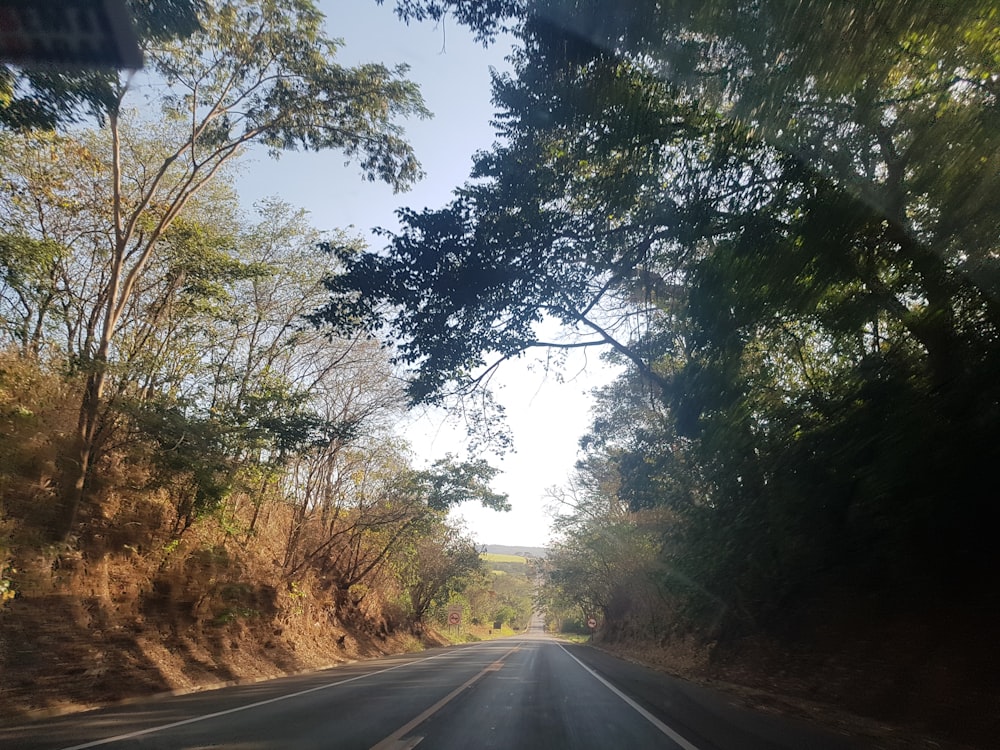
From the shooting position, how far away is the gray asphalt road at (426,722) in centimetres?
623

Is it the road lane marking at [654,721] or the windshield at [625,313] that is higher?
the windshield at [625,313]

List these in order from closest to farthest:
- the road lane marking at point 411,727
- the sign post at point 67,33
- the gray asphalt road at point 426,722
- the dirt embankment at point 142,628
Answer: the road lane marking at point 411,727, the gray asphalt road at point 426,722, the sign post at point 67,33, the dirt embankment at point 142,628

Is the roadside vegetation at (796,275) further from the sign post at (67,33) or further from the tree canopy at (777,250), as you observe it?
the sign post at (67,33)

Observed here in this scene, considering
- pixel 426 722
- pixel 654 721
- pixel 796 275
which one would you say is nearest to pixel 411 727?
pixel 426 722

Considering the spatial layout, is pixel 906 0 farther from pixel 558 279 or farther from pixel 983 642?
pixel 983 642

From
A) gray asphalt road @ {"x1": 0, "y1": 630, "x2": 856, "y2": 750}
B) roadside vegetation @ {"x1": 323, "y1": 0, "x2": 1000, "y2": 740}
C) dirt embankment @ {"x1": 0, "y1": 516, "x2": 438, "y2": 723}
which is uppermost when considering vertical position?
roadside vegetation @ {"x1": 323, "y1": 0, "x2": 1000, "y2": 740}

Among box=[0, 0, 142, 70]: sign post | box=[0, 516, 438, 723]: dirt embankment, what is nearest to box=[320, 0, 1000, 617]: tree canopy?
box=[0, 0, 142, 70]: sign post

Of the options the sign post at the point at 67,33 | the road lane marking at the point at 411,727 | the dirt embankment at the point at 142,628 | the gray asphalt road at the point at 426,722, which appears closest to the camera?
the road lane marking at the point at 411,727

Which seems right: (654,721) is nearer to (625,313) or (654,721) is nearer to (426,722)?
(426,722)

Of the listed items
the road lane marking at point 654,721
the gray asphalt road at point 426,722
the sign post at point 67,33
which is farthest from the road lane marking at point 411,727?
the sign post at point 67,33

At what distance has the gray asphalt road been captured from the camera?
623cm

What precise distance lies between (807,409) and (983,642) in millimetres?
3953

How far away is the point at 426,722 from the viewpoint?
24.5 ft

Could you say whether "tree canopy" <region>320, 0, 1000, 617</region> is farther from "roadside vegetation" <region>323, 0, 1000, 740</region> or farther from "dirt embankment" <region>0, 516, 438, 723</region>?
"dirt embankment" <region>0, 516, 438, 723</region>
